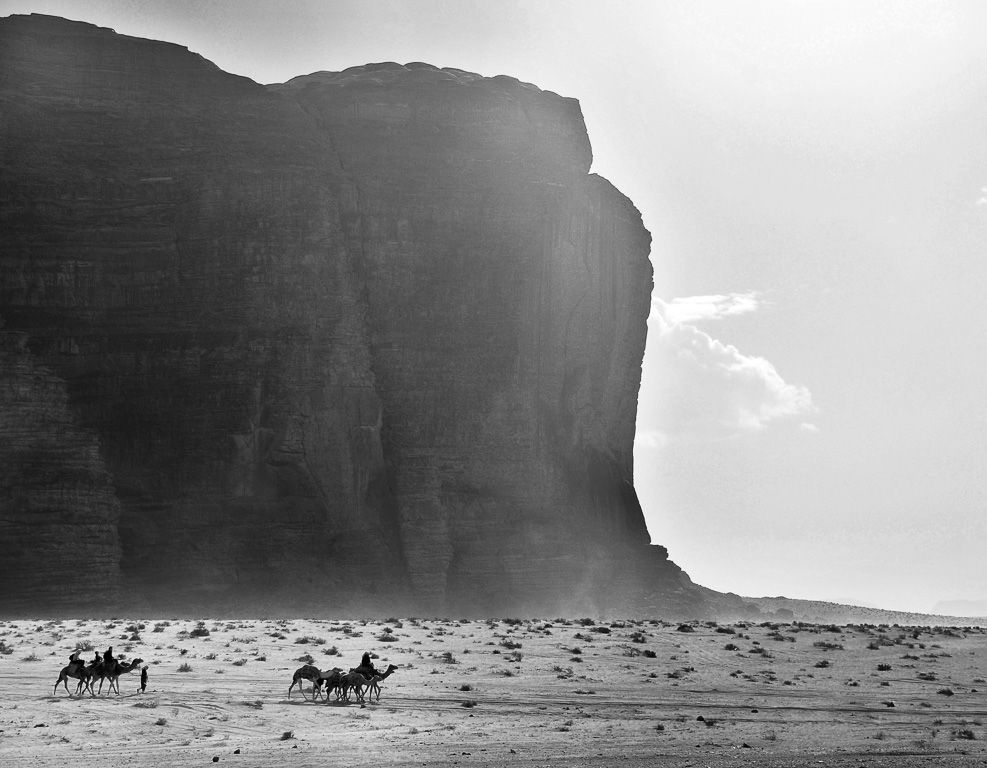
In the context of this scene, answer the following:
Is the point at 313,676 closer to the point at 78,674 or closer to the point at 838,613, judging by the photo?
the point at 78,674

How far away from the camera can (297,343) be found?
80062 mm

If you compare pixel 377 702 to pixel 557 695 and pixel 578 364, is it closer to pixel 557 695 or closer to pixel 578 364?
pixel 557 695

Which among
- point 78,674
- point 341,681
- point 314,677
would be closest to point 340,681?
point 341,681

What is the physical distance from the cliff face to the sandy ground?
34249 mm

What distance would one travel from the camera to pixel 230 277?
80.9m

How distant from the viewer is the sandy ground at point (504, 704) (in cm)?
2023

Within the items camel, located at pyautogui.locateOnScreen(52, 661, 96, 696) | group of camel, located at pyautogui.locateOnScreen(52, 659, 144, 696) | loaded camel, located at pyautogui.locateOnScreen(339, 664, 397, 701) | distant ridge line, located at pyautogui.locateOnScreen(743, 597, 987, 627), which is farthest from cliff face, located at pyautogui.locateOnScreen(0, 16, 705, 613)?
loaded camel, located at pyautogui.locateOnScreen(339, 664, 397, 701)

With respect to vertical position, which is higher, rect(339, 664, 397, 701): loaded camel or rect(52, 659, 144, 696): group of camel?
rect(339, 664, 397, 701): loaded camel

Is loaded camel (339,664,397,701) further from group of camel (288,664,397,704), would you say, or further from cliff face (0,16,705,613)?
cliff face (0,16,705,613)

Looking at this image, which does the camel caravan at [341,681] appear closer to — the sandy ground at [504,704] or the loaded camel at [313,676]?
the loaded camel at [313,676]

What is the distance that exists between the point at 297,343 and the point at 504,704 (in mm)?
56712

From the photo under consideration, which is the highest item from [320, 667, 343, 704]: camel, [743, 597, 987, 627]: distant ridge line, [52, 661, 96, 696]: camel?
[743, 597, 987, 627]: distant ridge line

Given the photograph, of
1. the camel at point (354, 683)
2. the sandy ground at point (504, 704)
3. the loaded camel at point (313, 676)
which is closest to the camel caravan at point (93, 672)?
the sandy ground at point (504, 704)

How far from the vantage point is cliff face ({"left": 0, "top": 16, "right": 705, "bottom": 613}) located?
2995 inches
